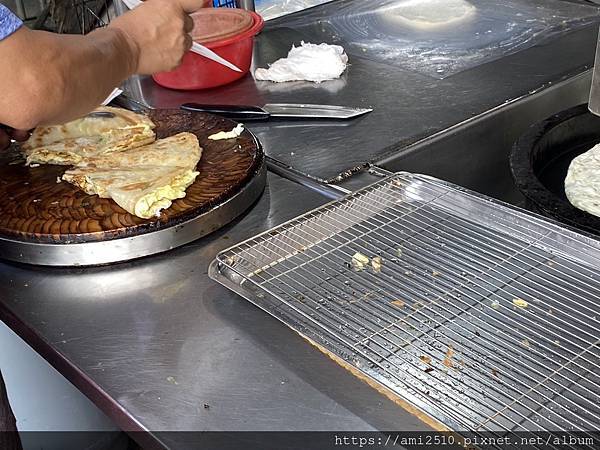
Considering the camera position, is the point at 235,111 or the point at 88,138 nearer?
the point at 88,138

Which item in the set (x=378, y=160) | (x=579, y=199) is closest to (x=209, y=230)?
(x=378, y=160)

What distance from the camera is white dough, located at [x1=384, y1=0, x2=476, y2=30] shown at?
2.26 m

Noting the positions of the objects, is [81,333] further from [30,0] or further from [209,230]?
[30,0]

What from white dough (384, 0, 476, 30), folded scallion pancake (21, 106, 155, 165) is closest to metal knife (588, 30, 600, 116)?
folded scallion pancake (21, 106, 155, 165)

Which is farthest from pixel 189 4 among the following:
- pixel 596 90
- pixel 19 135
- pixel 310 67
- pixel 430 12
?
pixel 430 12

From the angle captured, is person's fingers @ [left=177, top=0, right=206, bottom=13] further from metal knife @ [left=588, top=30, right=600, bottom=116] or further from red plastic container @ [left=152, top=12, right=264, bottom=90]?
metal knife @ [left=588, top=30, right=600, bottom=116]

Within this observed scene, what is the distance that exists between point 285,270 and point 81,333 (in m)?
0.31

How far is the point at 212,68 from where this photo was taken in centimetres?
Answer: 181

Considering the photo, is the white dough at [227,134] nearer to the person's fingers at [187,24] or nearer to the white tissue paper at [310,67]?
the person's fingers at [187,24]

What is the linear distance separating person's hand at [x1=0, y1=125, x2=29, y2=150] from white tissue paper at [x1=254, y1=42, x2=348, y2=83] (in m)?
0.76

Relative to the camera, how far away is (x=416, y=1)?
2.44 m

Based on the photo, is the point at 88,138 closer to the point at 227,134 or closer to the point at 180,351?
the point at 227,134

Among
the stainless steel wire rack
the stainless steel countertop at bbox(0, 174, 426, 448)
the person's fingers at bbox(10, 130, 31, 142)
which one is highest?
the person's fingers at bbox(10, 130, 31, 142)

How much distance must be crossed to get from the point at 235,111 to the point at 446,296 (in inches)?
31.6
